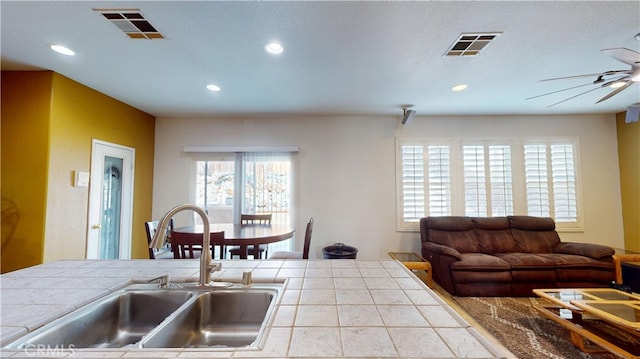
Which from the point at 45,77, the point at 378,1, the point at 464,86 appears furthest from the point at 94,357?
the point at 464,86

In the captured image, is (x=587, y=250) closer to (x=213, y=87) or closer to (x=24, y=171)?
(x=213, y=87)

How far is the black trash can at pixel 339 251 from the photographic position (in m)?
3.64

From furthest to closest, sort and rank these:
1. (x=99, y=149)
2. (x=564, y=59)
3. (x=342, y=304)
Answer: (x=99, y=149) → (x=564, y=59) → (x=342, y=304)

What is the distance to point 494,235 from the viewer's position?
364 centimetres

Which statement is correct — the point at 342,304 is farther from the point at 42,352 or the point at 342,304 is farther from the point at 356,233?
the point at 356,233

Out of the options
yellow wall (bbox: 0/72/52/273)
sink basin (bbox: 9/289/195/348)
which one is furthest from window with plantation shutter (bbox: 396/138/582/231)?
yellow wall (bbox: 0/72/52/273)

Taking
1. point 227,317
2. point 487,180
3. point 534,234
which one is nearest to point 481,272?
point 534,234

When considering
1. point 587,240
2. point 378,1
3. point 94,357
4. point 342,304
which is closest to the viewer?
point 94,357

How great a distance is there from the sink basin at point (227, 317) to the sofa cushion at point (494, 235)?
11.7 feet

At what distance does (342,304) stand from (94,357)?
671 millimetres

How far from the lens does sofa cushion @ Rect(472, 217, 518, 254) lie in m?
3.55

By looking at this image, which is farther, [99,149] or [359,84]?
[99,149]

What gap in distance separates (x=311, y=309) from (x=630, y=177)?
5586 millimetres

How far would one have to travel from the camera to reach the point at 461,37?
2012 mm
